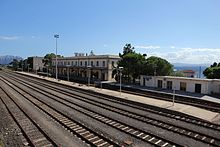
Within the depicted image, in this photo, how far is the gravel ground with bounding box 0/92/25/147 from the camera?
467 inches

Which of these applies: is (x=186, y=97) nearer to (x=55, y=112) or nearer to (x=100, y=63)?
(x=55, y=112)

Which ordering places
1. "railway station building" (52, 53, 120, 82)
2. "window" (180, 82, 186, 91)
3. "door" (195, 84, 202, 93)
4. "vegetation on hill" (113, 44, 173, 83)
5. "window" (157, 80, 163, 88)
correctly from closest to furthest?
"door" (195, 84, 202, 93) < "window" (180, 82, 186, 91) < "window" (157, 80, 163, 88) < "vegetation on hill" (113, 44, 173, 83) < "railway station building" (52, 53, 120, 82)

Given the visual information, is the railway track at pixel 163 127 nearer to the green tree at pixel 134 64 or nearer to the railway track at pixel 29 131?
the railway track at pixel 29 131

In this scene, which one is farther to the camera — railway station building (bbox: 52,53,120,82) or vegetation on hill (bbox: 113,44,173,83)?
railway station building (bbox: 52,53,120,82)

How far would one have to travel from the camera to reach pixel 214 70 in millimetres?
38719

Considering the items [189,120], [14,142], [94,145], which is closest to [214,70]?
[189,120]

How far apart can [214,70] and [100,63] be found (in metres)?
29.1

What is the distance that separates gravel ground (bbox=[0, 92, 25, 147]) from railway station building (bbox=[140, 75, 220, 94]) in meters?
23.2

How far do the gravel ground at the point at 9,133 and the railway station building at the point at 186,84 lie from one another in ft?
76.3

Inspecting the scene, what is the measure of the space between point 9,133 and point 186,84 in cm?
2765

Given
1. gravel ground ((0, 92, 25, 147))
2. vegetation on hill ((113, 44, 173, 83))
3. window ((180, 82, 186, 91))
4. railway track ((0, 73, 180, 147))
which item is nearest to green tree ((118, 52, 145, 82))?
vegetation on hill ((113, 44, 173, 83))

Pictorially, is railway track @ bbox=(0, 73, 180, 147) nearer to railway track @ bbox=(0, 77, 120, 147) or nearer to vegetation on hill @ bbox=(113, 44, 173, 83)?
railway track @ bbox=(0, 77, 120, 147)

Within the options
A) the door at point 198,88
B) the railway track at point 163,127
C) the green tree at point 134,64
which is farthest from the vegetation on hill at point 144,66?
the railway track at point 163,127

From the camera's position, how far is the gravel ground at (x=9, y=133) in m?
11.9
